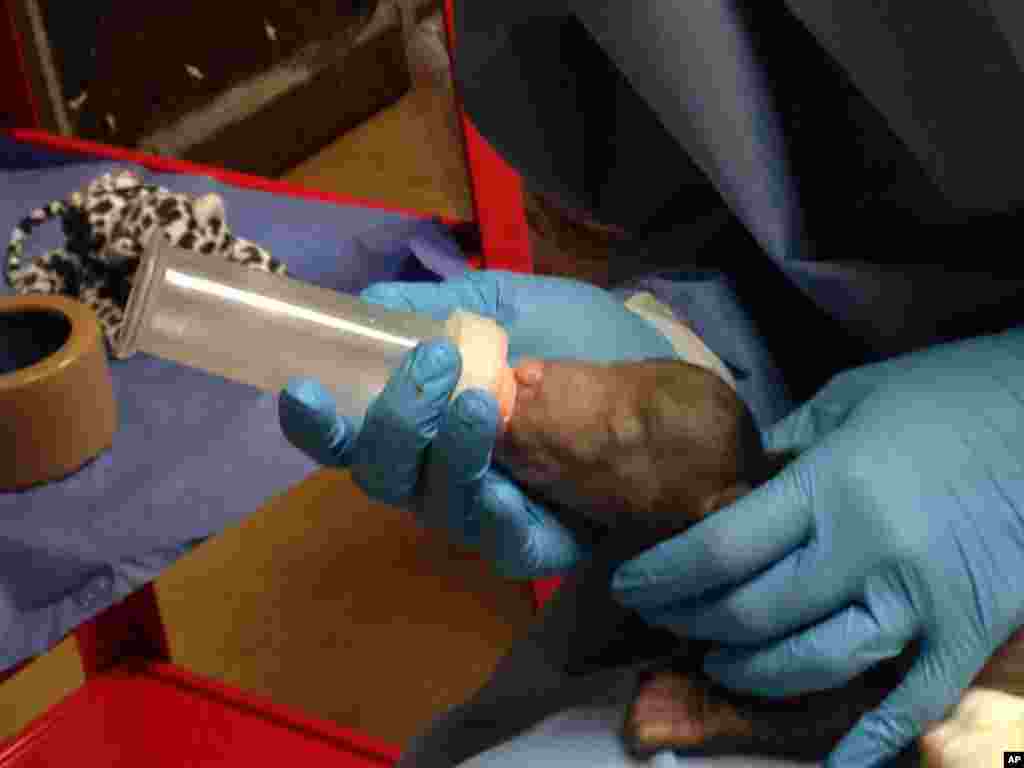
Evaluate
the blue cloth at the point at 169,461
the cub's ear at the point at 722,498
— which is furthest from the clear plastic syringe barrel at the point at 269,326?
the blue cloth at the point at 169,461

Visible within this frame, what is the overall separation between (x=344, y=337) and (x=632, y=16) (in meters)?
0.26

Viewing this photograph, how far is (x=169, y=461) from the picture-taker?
3.57 feet

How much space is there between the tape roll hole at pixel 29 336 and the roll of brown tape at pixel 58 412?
0.04 metres

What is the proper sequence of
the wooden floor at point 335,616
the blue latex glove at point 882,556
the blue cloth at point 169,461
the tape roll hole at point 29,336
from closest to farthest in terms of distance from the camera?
the blue latex glove at point 882,556 < the blue cloth at point 169,461 < the tape roll hole at point 29,336 < the wooden floor at point 335,616

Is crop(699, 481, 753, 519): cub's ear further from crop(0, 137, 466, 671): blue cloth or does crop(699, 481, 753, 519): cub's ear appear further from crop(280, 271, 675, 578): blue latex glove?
crop(0, 137, 466, 671): blue cloth

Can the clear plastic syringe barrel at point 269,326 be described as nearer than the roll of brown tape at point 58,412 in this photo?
Yes

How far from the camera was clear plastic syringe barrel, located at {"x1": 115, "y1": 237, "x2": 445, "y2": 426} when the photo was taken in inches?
27.4

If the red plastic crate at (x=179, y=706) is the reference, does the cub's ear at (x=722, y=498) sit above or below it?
above

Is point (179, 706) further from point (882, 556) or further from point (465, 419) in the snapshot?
point (882, 556)

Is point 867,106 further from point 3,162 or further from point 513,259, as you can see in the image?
point 3,162

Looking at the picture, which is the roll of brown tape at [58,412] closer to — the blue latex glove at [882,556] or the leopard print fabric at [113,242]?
the leopard print fabric at [113,242]

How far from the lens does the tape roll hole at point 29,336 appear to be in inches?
45.0

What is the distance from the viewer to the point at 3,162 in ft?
4.76

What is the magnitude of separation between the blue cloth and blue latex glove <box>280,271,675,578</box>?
1.16 feet
